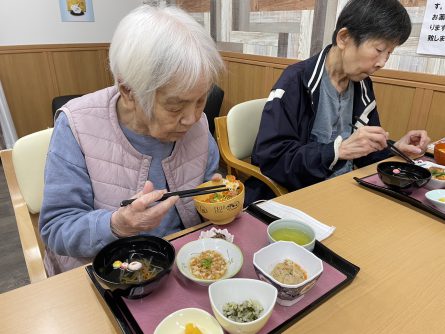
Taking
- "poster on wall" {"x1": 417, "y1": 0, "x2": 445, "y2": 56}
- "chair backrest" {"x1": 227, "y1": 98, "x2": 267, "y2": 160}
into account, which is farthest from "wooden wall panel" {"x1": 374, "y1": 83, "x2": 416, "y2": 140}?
"chair backrest" {"x1": 227, "y1": 98, "x2": 267, "y2": 160}

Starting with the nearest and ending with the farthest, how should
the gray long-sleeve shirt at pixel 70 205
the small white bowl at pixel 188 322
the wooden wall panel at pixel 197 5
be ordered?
1. the small white bowl at pixel 188 322
2. the gray long-sleeve shirt at pixel 70 205
3. the wooden wall panel at pixel 197 5

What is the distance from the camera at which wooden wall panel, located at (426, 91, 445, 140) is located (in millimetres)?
1846

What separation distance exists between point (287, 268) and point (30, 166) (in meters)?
0.95

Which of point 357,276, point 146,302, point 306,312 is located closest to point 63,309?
point 146,302

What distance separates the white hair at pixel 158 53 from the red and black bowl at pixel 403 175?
0.77 metres

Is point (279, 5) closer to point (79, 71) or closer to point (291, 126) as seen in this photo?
point (291, 126)

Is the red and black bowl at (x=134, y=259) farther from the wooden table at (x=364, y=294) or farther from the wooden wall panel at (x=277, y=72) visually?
the wooden wall panel at (x=277, y=72)

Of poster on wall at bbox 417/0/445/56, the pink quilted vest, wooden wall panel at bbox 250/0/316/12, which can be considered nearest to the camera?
the pink quilted vest

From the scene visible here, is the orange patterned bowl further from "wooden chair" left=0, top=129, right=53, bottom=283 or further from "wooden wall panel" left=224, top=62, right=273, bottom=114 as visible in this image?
"wooden wall panel" left=224, top=62, right=273, bottom=114

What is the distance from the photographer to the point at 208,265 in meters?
0.78

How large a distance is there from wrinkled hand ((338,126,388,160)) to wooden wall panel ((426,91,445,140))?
87cm

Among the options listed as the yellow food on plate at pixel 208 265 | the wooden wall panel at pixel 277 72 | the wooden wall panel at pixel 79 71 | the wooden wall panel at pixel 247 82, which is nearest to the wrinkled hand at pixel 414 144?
the yellow food on plate at pixel 208 265

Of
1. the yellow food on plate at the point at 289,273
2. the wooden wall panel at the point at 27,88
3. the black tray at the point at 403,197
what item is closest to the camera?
the yellow food on plate at the point at 289,273

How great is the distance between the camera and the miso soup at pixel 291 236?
88 centimetres
